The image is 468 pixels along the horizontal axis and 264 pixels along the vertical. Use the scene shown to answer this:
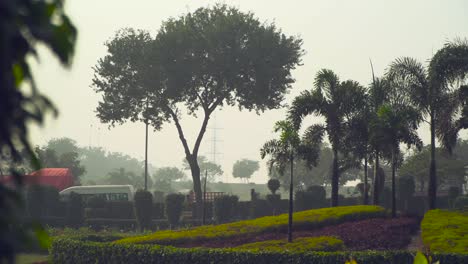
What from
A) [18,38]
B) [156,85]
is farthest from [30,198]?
[18,38]

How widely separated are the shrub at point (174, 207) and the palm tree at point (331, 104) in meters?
15.0

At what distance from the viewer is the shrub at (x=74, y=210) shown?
5125cm

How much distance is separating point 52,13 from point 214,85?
6301 cm

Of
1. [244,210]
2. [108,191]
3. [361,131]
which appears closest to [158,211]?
[244,210]

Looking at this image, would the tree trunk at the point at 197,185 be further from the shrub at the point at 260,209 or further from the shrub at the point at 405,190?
the shrub at the point at 405,190

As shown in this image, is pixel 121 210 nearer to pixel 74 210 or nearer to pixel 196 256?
pixel 74 210

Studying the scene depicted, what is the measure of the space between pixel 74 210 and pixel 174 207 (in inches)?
270

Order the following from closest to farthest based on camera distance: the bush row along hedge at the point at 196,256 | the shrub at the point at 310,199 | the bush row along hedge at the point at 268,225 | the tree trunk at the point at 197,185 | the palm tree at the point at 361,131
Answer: the bush row along hedge at the point at 196,256 → the bush row along hedge at the point at 268,225 → the palm tree at the point at 361,131 → the shrub at the point at 310,199 → the tree trunk at the point at 197,185

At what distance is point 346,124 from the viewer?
38812 mm

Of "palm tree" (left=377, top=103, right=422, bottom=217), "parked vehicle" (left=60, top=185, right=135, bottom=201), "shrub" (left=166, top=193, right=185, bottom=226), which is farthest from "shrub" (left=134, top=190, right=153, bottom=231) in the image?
"palm tree" (left=377, top=103, right=422, bottom=217)

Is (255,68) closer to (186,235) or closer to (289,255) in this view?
(186,235)

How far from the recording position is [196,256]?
2566 centimetres

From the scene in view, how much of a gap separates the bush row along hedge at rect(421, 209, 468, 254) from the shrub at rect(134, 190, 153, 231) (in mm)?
22931

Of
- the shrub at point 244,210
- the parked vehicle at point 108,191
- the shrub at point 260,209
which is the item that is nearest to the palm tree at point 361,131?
the shrub at point 260,209
